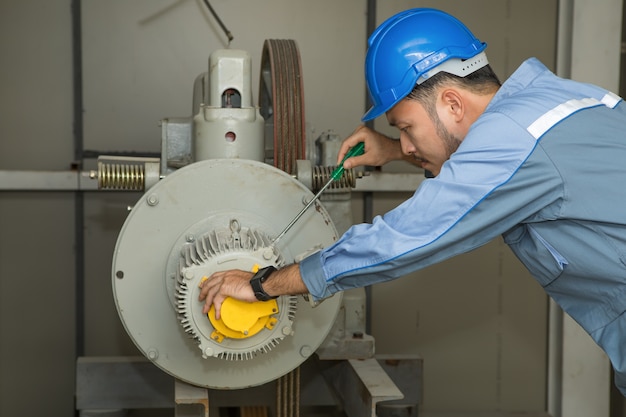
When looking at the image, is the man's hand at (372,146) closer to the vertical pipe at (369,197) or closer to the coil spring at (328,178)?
the coil spring at (328,178)

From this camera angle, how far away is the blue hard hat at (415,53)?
122 cm

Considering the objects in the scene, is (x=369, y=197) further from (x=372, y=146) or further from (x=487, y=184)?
(x=487, y=184)

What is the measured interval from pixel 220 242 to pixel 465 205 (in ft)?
1.53

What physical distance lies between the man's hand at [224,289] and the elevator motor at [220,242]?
1.8 inches

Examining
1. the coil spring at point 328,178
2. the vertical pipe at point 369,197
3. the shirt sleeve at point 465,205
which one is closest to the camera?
the shirt sleeve at point 465,205

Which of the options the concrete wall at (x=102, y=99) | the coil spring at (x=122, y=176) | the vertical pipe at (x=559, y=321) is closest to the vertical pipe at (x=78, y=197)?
the concrete wall at (x=102, y=99)

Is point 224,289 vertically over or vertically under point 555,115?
under

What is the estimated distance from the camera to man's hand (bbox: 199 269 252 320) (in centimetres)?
118

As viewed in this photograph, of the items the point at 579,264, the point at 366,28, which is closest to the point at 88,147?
the point at 366,28

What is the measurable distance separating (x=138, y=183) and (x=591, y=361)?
1.97m

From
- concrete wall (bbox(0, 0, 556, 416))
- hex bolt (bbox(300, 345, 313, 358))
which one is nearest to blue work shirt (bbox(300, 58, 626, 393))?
hex bolt (bbox(300, 345, 313, 358))

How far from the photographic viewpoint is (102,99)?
2.58m

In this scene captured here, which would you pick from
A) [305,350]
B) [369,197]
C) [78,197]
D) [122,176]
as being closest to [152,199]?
[122,176]

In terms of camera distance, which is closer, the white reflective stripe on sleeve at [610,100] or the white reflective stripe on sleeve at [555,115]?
the white reflective stripe on sleeve at [555,115]
